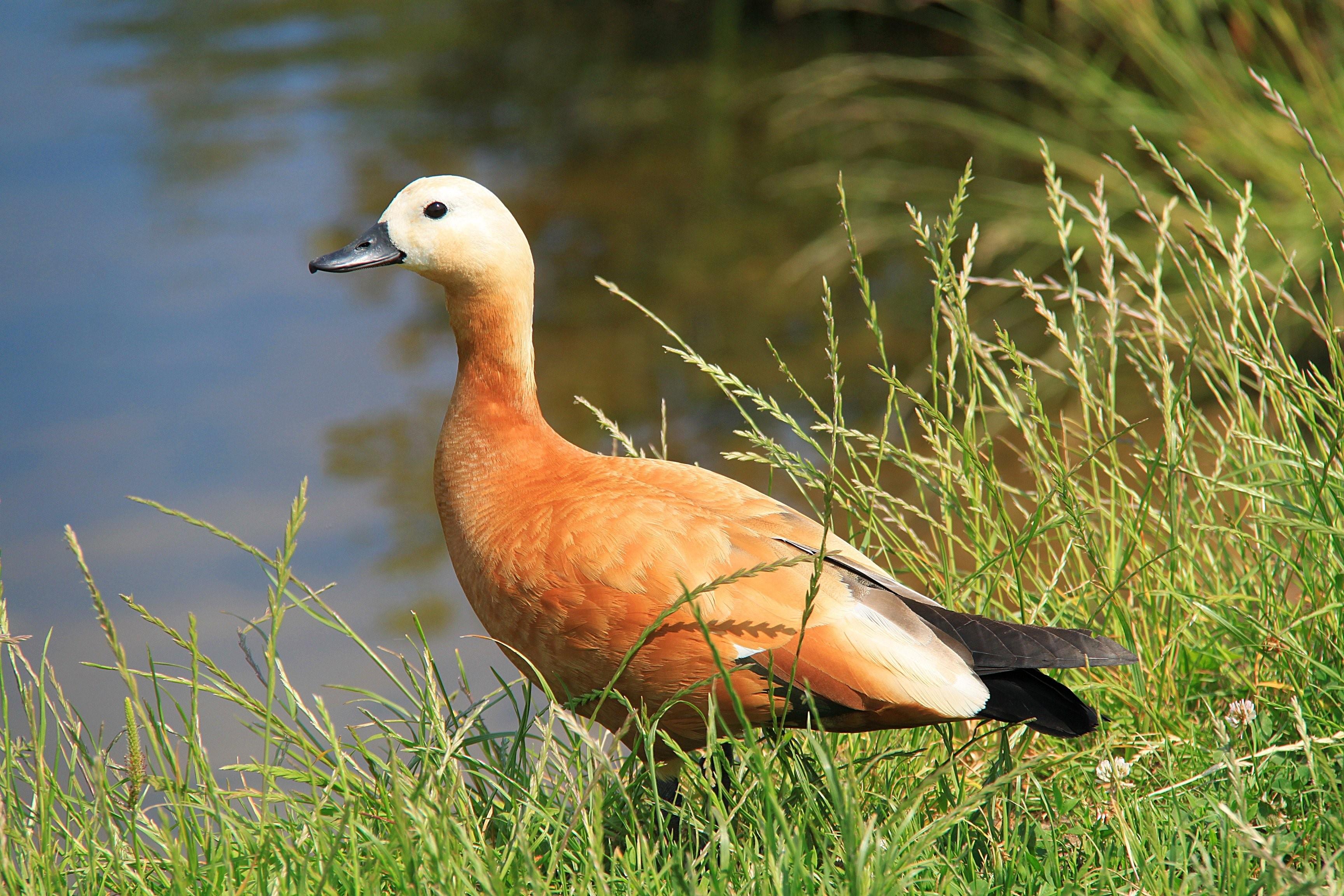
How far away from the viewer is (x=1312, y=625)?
231 cm

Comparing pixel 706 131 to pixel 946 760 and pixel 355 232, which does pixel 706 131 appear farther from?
pixel 946 760

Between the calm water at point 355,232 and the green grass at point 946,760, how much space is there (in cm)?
193

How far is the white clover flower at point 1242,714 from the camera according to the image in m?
2.16

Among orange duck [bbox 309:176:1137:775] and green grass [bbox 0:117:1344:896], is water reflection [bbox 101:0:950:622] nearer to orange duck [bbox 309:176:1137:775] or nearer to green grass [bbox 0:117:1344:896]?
orange duck [bbox 309:176:1137:775]

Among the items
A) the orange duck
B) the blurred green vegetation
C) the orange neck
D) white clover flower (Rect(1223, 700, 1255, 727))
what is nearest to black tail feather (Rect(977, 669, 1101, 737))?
the orange duck

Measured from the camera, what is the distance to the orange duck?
207 centimetres

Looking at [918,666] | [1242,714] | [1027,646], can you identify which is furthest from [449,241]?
[1242,714]

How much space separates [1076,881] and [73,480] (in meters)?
4.62

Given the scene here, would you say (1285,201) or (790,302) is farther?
(790,302)

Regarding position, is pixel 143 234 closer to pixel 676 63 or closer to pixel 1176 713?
pixel 676 63

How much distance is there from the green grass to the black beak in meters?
0.84

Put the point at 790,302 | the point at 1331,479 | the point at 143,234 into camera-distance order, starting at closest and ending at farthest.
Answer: the point at 1331,479 < the point at 790,302 < the point at 143,234

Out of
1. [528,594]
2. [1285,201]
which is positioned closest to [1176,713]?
[528,594]

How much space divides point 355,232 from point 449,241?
4568 millimetres
